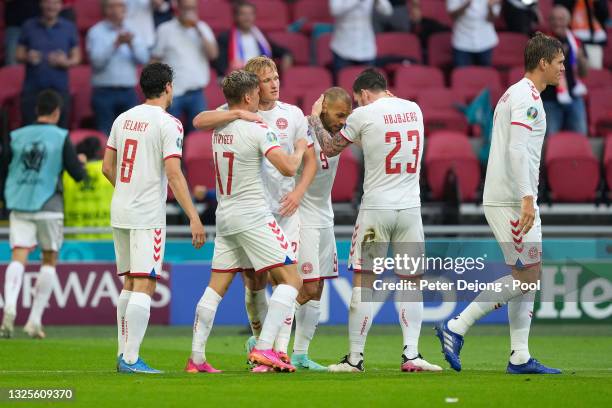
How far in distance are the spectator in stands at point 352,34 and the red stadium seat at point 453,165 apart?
6.19ft

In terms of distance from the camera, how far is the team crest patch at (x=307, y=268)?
993 centimetres

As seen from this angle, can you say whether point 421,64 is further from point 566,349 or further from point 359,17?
point 566,349

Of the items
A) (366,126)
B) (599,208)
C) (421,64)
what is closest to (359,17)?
(421,64)

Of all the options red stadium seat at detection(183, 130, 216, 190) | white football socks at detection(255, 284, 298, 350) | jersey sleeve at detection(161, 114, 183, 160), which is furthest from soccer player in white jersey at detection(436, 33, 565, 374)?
red stadium seat at detection(183, 130, 216, 190)

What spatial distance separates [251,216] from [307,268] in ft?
3.73

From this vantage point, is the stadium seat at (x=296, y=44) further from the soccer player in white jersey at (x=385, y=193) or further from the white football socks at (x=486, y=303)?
the white football socks at (x=486, y=303)

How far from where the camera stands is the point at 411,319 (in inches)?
376

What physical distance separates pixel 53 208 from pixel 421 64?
7.68m

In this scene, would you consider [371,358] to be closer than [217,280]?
No

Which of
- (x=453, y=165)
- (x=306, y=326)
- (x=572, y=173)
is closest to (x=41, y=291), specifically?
(x=306, y=326)

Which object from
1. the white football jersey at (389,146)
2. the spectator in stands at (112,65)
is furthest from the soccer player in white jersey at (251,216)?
the spectator in stands at (112,65)

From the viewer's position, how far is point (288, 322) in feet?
31.2

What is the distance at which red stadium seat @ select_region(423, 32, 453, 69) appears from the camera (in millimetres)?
18969

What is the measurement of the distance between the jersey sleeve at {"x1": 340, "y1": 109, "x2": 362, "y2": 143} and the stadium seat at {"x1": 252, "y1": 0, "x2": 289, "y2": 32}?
9.53 m
